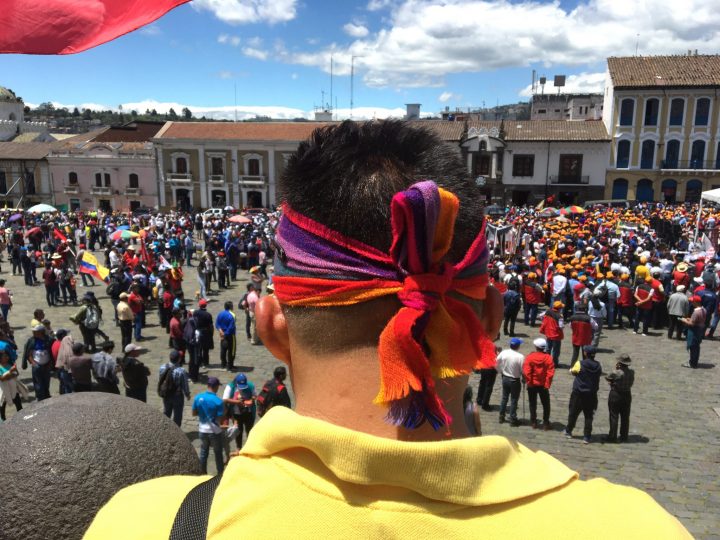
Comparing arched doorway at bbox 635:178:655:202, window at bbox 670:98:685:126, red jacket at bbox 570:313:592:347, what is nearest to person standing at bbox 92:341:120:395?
red jacket at bbox 570:313:592:347

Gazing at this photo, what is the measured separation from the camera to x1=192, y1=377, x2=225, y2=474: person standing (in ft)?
23.0

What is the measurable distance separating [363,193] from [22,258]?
21.2m

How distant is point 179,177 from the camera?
46.7 metres

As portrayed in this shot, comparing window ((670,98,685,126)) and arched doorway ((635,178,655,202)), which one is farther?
arched doorway ((635,178,655,202))

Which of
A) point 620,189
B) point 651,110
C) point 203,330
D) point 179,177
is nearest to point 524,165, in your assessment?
point 620,189

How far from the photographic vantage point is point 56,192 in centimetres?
4784

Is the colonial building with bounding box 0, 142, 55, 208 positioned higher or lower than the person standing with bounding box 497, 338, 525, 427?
higher

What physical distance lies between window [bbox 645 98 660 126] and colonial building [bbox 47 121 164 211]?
3887cm

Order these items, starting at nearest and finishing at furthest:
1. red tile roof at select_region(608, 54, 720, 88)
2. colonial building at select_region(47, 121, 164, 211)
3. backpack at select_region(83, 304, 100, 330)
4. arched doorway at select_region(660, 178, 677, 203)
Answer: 1. backpack at select_region(83, 304, 100, 330)
2. red tile roof at select_region(608, 54, 720, 88)
3. arched doorway at select_region(660, 178, 677, 203)
4. colonial building at select_region(47, 121, 164, 211)

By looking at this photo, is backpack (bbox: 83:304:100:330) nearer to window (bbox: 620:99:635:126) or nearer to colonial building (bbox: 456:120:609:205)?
colonial building (bbox: 456:120:609:205)

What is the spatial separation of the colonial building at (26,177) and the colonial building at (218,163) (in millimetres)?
10451

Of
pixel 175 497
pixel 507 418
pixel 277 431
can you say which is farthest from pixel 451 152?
pixel 507 418

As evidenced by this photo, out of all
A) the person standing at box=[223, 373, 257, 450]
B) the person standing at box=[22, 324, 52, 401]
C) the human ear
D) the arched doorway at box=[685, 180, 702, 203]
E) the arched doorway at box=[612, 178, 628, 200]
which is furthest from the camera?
the arched doorway at box=[612, 178, 628, 200]

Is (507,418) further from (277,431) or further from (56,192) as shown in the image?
(56,192)
